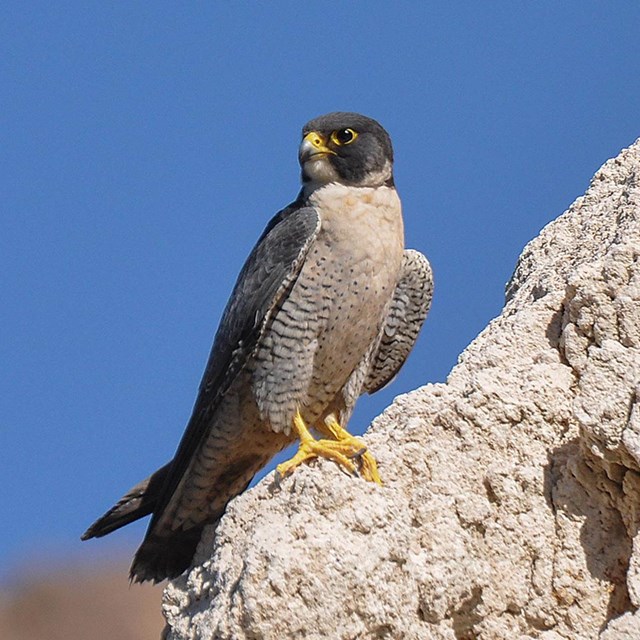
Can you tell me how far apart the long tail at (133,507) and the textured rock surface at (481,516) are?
0.93 meters

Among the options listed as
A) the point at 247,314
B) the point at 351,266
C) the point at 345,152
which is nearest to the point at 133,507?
the point at 247,314

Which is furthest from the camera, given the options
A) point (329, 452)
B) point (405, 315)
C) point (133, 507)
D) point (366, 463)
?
point (405, 315)

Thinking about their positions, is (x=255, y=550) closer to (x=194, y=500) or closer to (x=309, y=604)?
(x=309, y=604)

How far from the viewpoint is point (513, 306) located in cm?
486

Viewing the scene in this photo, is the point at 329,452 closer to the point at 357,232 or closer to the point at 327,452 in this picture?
the point at 327,452

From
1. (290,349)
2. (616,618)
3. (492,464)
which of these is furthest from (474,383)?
(290,349)

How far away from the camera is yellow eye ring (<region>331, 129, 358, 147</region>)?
18.5 ft

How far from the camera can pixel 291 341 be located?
17.4ft

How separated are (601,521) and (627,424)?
0.39 m

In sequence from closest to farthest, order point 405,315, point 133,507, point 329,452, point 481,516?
point 481,516
point 329,452
point 133,507
point 405,315

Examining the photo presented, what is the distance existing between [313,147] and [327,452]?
1.48 metres

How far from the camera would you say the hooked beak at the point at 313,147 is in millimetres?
5598

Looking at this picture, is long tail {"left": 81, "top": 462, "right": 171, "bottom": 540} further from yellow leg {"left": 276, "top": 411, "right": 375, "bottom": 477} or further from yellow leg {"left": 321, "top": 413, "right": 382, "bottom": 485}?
yellow leg {"left": 321, "top": 413, "right": 382, "bottom": 485}

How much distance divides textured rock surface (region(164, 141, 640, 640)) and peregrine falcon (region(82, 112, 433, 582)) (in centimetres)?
100
